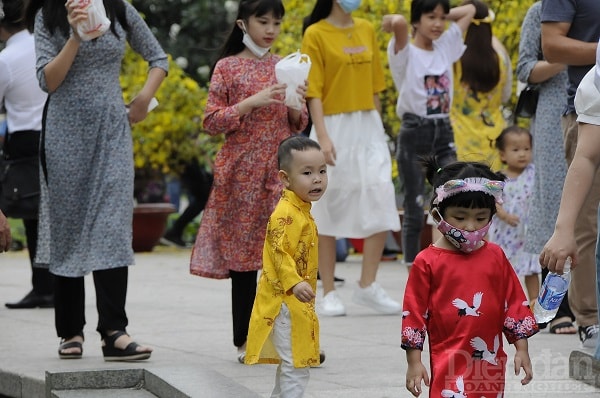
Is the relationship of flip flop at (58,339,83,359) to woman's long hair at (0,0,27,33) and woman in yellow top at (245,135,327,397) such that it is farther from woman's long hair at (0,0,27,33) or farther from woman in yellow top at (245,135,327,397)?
woman's long hair at (0,0,27,33)

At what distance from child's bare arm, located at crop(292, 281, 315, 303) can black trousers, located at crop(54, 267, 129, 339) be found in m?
1.61

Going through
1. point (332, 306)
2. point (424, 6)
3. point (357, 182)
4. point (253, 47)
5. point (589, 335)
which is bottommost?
point (332, 306)

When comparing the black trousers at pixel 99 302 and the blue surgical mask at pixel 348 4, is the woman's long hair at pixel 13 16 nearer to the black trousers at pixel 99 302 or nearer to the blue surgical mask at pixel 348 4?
the blue surgical mask at pixel 348 4

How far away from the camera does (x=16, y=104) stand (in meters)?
8.67

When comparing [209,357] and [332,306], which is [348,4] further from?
[209,357]

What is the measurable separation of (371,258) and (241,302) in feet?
6.10

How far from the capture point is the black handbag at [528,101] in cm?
759

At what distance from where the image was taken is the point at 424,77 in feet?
28.6

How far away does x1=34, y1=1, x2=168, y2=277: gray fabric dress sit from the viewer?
20.8 ft

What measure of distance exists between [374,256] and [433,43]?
1588mm

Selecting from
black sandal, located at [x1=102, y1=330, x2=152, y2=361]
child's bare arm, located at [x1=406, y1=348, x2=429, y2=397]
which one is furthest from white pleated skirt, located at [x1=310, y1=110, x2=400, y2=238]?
child's bare arm, located at [x1=406, y1=348, x2=429, y2=397]

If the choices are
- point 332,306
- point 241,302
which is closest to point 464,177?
point 241,302

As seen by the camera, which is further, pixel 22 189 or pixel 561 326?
pixel 22 189

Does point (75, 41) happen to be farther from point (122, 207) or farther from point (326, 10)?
point (326, 10)
